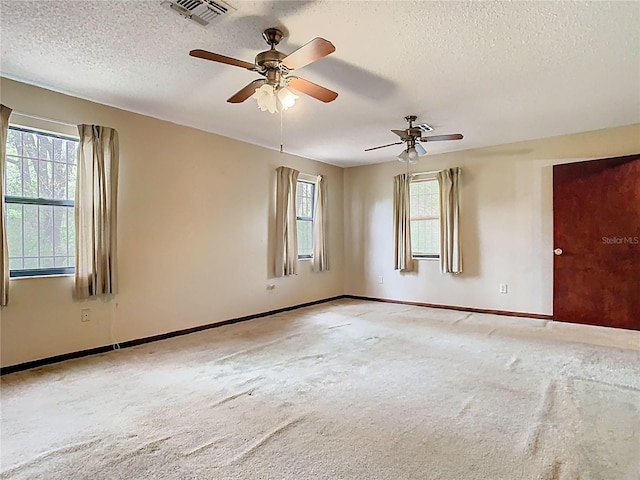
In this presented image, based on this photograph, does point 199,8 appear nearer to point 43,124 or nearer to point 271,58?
point 271,58

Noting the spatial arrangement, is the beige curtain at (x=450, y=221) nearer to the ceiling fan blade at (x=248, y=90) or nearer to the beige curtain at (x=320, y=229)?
the beige curtain at (x=320, y=229)

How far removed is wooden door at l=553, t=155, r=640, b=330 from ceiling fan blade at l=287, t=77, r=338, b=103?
12.0ft

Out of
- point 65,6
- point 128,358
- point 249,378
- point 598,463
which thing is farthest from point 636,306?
point 65,6

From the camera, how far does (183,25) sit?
2379mm

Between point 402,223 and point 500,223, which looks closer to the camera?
point 500,223

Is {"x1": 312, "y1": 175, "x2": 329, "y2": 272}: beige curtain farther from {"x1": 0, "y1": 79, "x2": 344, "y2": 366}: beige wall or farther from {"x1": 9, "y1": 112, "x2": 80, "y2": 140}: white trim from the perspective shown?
{"x1": 9, "y1": 112, "x2": 80, "y2": 140}: white trim

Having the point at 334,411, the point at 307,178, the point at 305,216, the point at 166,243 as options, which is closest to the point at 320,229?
the point at 305,216

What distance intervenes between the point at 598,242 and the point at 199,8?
491 cm

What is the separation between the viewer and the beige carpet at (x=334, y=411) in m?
1.84

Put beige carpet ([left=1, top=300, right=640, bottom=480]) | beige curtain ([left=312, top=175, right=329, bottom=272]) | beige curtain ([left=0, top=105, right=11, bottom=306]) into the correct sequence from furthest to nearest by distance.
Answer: beige curtain ([left=312, top=175, right=329, bottom=272]) < beige curtain ([left=0, top=105, right=11, bottom=306]) < beige carpet ([left=1, top=300, right=640, bottom=480])

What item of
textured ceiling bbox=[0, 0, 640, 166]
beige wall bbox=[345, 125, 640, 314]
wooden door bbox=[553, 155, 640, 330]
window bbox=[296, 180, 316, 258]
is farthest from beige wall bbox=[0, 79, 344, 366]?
wooden door bbox=[553, 155, 640, 330]

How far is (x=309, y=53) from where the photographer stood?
223 centimetres

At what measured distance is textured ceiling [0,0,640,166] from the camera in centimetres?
225

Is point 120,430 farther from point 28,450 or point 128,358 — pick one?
point 128,358
